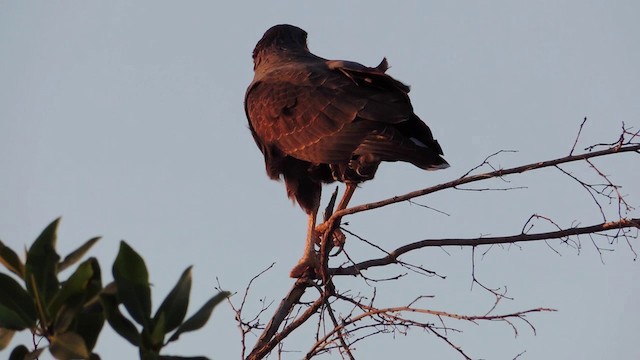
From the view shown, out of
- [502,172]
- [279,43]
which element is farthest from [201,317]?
[279,43]

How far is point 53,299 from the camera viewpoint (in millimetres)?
2629

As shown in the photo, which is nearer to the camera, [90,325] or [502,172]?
[90,325]

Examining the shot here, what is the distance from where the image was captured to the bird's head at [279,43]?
8625 mm

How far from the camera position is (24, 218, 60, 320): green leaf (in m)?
2.63

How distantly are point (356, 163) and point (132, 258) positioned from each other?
4084mm

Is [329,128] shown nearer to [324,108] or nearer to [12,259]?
[324,108]

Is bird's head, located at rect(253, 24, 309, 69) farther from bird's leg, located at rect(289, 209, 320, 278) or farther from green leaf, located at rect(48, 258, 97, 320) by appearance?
green leaf, located at rect(48, 258, 97, 320)

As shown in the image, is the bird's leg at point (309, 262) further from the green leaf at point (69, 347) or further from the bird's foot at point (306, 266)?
the green leaf at point (69, 347)

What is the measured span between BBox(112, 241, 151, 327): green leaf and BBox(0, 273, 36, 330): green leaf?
0.85 ft

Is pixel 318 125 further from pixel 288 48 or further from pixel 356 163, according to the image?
pixel 288 48

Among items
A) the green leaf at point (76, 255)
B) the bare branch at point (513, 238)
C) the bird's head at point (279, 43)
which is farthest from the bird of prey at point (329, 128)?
the green leaf at point (76, 255)

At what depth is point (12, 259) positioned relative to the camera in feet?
8.98

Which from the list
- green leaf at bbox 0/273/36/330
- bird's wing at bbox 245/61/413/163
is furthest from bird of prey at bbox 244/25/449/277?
green leaf at bbox 0/273/36/330

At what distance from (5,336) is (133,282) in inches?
16.5
